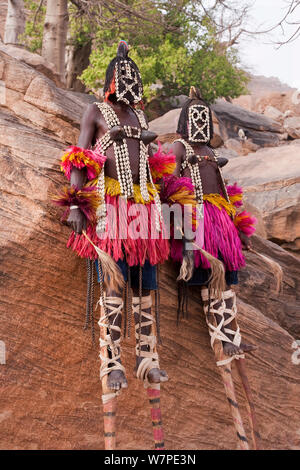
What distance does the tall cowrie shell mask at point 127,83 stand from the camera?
11.0ft

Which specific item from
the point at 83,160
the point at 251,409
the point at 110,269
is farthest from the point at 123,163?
the point at 251,409

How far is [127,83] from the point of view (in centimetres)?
339

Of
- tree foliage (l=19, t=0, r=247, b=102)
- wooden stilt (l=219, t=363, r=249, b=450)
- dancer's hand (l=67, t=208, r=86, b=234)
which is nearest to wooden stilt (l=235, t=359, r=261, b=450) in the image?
wooden stilt (l=219, t=363, r=249, b=450)

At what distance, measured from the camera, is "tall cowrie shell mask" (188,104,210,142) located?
3.97m

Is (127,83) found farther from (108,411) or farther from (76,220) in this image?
(108,411)

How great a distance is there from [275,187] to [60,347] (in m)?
4.93

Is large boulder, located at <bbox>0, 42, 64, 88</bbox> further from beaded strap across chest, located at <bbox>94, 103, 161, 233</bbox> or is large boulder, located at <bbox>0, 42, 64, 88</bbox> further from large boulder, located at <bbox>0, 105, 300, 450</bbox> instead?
beaded strap across chest, located at <bbox>94, 103, 161, 233</bbox>

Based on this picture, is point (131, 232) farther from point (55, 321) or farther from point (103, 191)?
point (55, 321)

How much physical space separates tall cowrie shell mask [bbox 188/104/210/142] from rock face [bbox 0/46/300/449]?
988mm

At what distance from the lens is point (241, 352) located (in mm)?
3574

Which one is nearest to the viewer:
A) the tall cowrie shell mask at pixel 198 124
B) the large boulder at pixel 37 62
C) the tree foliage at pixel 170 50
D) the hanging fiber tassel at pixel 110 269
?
the hanging fiber tassel at pixel 110 269

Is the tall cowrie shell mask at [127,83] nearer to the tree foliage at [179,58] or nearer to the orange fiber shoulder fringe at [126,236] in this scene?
the orange fiber shoulder fringe at [126,236]

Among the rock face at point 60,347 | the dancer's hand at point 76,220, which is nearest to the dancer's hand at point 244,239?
the rock face at point 60,347

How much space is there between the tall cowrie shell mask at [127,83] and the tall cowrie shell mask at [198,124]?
0.69 metres
